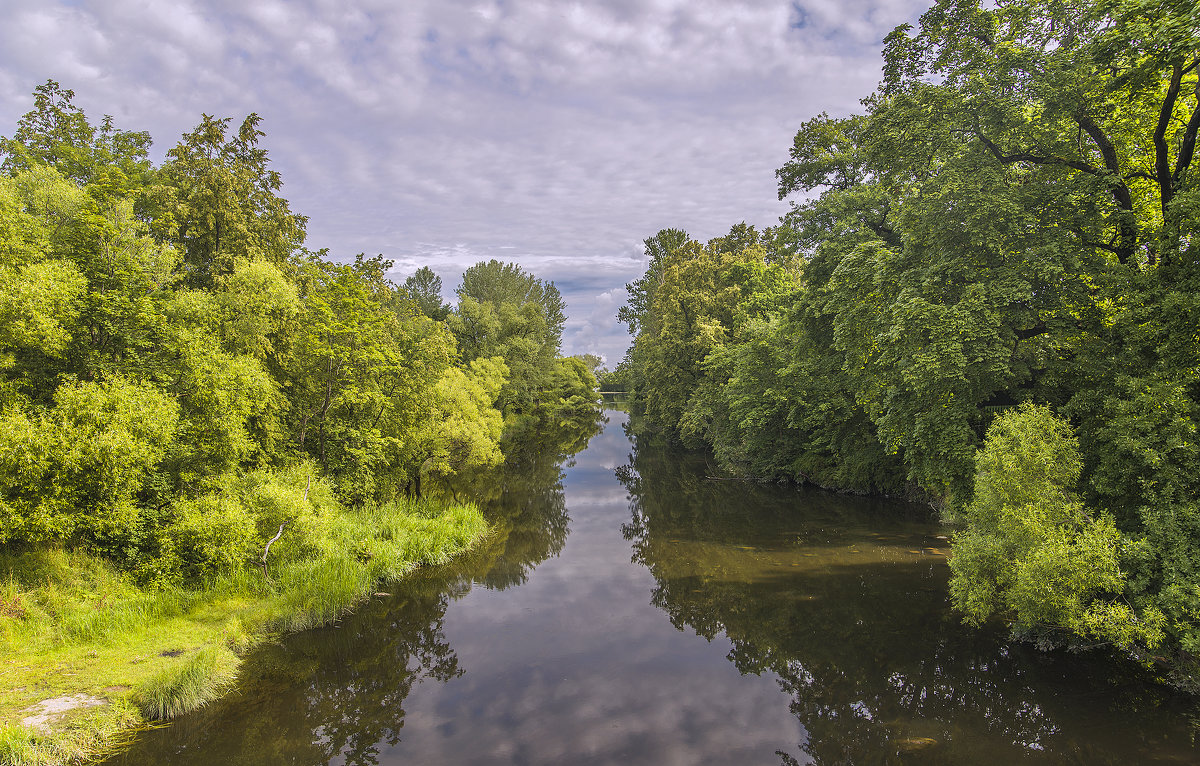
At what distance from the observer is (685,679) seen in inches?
507

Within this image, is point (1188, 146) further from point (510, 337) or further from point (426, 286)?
point (426, 286)

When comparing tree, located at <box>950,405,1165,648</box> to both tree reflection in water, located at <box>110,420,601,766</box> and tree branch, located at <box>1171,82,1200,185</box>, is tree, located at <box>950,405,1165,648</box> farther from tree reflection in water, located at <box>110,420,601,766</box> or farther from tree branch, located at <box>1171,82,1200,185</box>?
tree reflection in water, located at <box>110,420,601,766</box>

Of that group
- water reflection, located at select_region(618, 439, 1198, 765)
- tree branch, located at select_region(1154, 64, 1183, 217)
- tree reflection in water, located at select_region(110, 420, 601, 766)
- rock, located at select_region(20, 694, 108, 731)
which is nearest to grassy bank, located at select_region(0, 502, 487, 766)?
rock, located at select_region(20, 694, 108, 731)

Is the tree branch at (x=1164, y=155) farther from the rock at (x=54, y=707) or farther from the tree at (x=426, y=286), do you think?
the tree at (x=426, y=286)

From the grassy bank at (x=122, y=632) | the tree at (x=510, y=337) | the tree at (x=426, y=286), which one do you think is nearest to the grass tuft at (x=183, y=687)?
the grassy bank at (x=122, y=632)

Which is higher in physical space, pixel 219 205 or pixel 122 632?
pixel 219 205

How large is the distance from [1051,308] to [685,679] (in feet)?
42.8

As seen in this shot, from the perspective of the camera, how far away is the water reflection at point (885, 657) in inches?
381

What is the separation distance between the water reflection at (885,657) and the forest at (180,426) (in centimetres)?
1077

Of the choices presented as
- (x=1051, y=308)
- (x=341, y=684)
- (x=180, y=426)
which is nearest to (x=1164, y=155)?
(x=1051, y=308)

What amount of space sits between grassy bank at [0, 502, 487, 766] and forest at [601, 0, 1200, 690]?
1658 cm

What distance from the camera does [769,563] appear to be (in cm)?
1947

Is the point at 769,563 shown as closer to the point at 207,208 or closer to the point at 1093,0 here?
the point at 1093,0

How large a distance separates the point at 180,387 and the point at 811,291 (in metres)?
23.5
